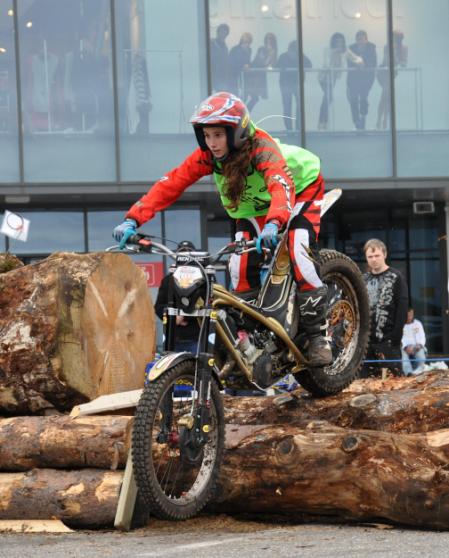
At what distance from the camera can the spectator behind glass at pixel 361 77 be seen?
2059 cm

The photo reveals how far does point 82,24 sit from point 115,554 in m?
16.0

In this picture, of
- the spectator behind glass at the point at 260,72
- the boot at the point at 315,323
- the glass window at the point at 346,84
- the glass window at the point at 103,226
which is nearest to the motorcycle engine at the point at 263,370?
the boot at the point at 315,323

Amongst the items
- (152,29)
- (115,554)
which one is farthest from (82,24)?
(115,554)

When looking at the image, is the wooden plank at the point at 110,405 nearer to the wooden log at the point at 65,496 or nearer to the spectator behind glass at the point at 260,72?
the wooden log at the point at 65,496

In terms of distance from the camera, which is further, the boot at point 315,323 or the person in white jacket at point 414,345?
the person in white jacket at point 414,345

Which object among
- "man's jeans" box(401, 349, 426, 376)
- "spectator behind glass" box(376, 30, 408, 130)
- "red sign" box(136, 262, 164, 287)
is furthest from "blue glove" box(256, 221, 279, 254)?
"spectator behind glass" box(376, 30, 408, 130)

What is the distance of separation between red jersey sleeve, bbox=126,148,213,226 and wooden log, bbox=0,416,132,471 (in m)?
1.22

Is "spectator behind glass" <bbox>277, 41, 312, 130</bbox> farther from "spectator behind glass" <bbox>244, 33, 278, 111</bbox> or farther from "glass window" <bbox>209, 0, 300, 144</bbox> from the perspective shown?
"spectator behind glass" <bbox>244, 33, 278, 111</bbox>

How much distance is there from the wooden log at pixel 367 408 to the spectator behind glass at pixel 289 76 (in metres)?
13.2

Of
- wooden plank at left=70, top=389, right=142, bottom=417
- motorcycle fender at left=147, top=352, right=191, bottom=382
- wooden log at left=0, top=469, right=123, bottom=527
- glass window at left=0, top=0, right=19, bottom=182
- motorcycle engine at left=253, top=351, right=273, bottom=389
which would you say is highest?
glass window at left=0, top=0, right=19, bottom=182

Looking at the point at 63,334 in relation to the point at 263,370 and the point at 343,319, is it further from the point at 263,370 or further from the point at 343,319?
the point at 343,319

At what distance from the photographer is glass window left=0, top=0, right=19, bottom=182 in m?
19.9

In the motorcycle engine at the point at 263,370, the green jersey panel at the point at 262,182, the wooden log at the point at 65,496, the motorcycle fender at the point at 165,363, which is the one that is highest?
the green jersey panel at the point at 262,182

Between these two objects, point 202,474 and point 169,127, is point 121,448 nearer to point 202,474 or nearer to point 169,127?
point 202,474
